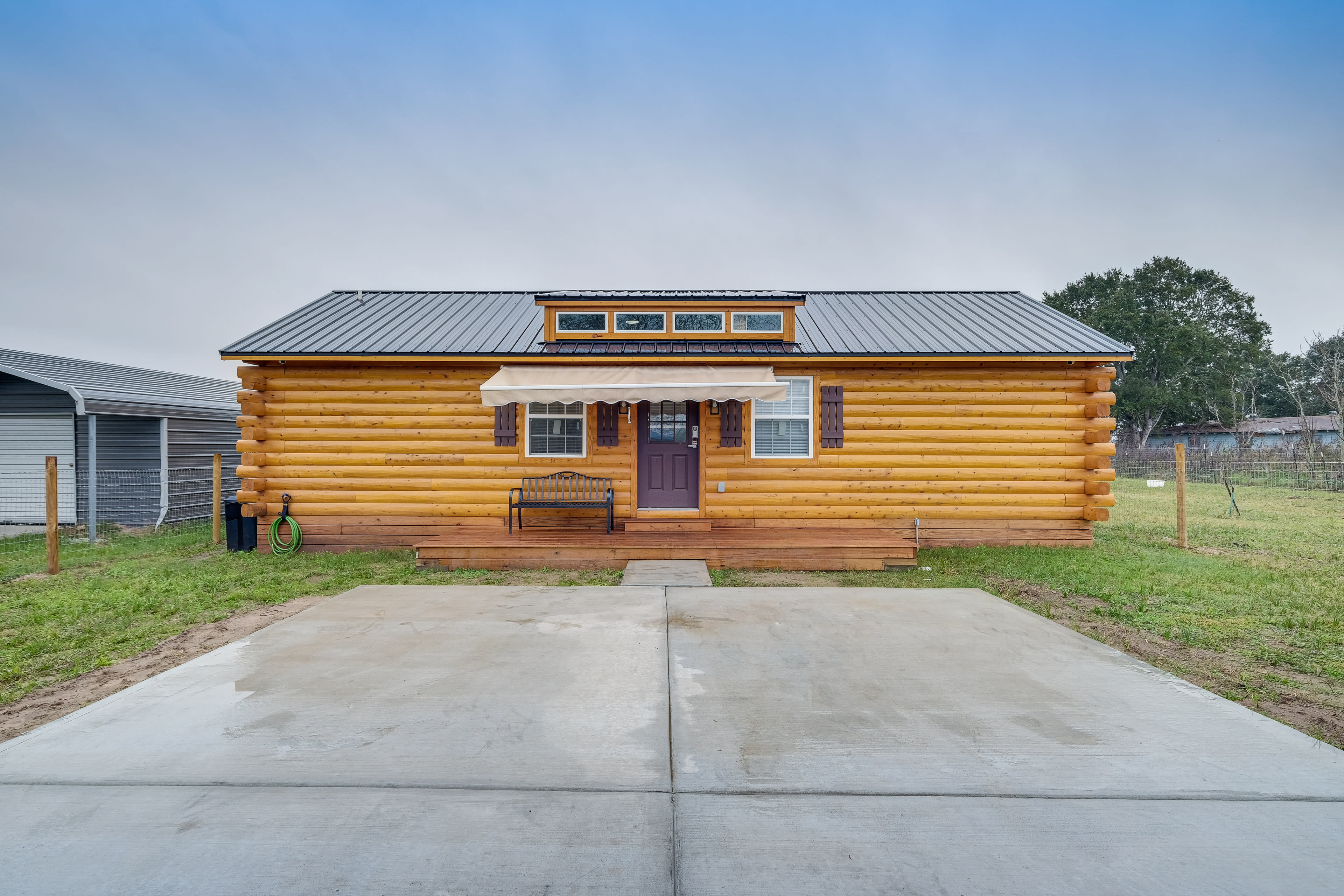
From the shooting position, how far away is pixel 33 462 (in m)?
11.0

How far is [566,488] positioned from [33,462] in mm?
11415

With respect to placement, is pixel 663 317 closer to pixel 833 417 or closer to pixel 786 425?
pixel 786 425

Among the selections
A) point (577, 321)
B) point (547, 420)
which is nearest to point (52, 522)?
point (547, 420)

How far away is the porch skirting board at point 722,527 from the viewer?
28.5ft

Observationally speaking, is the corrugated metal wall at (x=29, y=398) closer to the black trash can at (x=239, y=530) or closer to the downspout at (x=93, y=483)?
the downspout at (x=93, y=483)

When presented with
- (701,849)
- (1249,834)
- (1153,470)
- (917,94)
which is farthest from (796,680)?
(917,94)

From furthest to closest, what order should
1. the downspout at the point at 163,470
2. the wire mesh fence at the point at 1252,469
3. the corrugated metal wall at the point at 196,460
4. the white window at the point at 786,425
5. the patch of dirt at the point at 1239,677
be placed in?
1. the wire mesh fence at the point at 1252,469
2. the corrugated metal wall at the point at 196,460
3. the downspout at the point at 163,470
4. the white window at the point at 786,425
5. the patch of dirt at the point at 1239,677

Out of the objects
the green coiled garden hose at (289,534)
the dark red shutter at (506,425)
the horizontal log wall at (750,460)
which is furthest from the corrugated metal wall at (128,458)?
the dark red shutter at (506,425)

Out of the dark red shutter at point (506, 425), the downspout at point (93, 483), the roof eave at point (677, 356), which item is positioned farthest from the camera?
the downspout at point (93, 483)

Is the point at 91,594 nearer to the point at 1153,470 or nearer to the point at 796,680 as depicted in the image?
the point at 796,680

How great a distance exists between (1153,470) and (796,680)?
791 inches

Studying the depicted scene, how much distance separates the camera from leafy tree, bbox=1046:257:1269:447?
33844 millimetres

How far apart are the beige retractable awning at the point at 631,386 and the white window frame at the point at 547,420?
0.61 m

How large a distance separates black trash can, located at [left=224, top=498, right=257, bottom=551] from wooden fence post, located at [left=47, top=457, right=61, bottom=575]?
1808 mm
